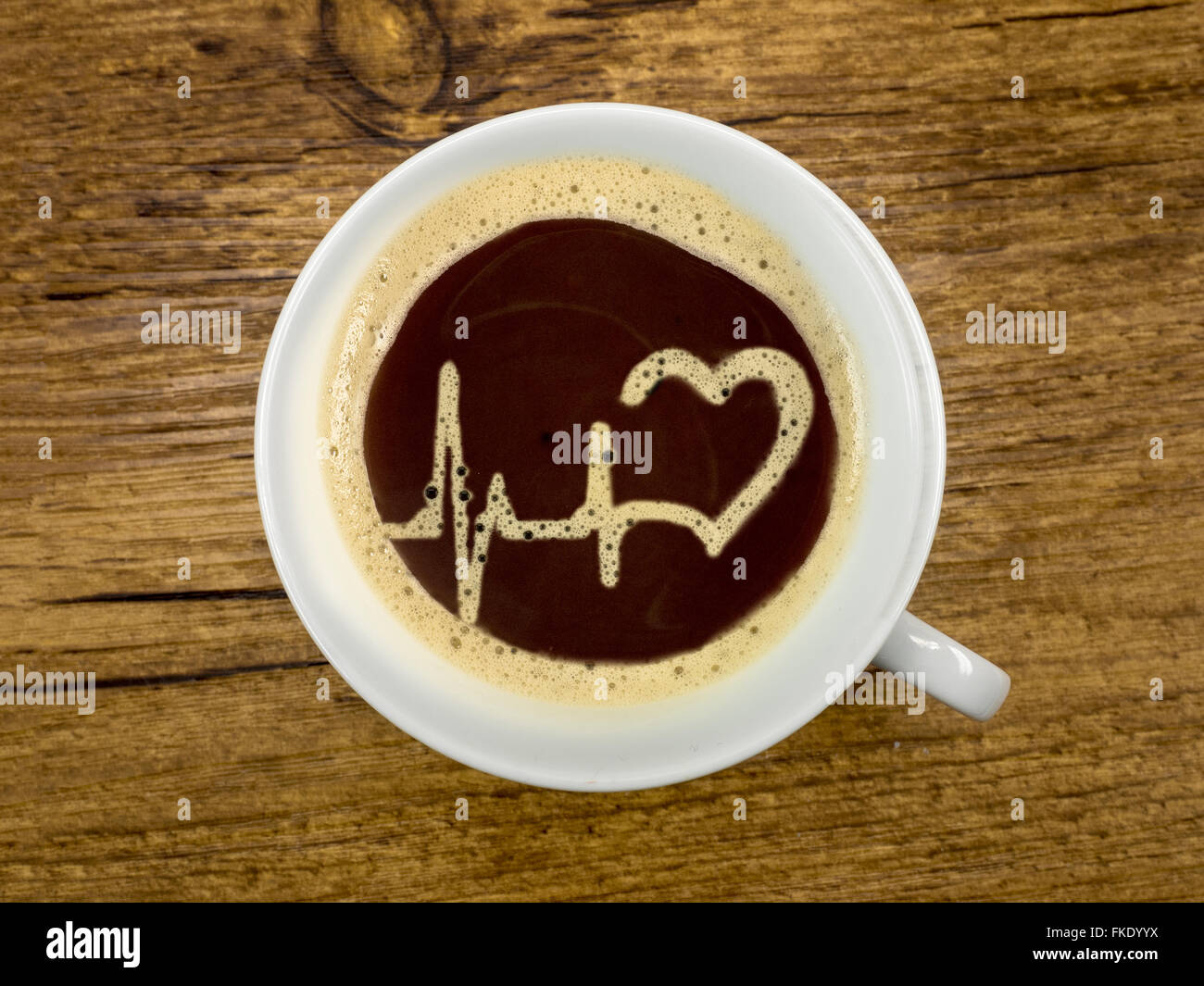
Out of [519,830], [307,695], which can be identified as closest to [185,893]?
[307,695]

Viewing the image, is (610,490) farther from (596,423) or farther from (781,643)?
(781,643)

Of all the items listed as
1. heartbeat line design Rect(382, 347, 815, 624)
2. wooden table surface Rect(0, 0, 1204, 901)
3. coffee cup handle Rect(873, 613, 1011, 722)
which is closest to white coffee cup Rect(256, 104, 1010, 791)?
coffee cup handle Rect(873, 613, 1011, 722)

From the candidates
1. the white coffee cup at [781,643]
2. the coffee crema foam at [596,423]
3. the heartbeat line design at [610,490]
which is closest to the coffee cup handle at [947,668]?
the white coffee cup at [781,643]

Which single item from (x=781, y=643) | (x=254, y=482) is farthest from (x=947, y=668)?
(x=254, y=482)

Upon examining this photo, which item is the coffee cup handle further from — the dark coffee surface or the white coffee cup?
the dark coffee surface

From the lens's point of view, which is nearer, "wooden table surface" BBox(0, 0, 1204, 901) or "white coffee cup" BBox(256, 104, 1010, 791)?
"white coffee cup" BBox(256, 104, 1010, 791)

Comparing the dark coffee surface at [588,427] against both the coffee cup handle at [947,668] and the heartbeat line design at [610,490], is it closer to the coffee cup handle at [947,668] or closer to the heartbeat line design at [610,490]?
the heartbeat line design at [610,490]
